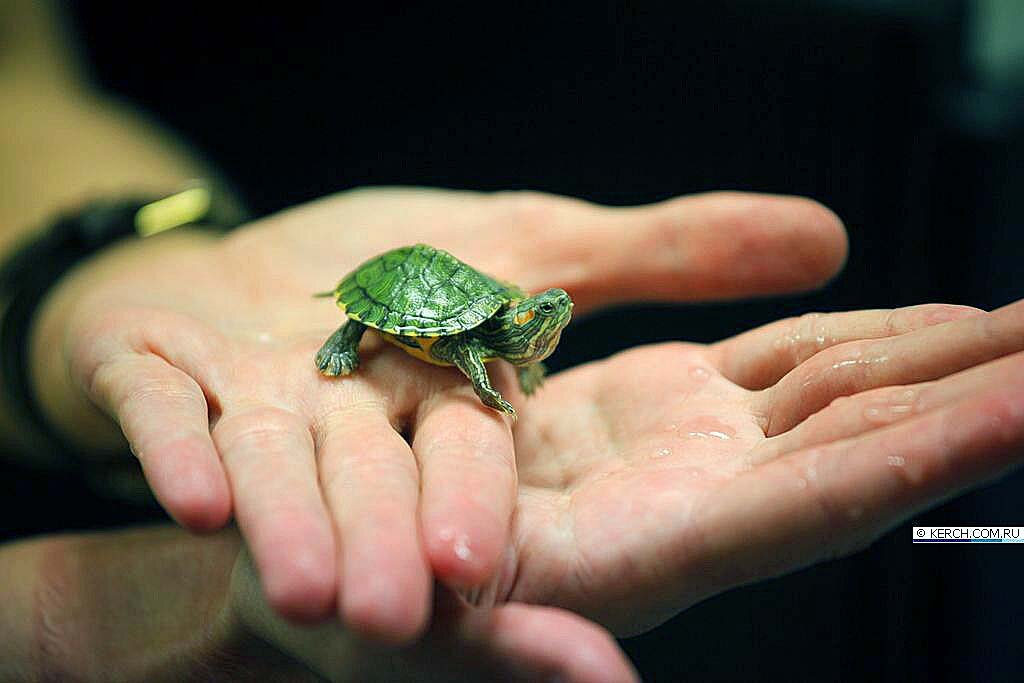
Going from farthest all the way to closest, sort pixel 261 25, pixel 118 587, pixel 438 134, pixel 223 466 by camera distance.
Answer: pixel 261 25, pixel 438 134, pixel 118 587, pixel 223 466

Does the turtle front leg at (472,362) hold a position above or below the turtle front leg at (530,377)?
above

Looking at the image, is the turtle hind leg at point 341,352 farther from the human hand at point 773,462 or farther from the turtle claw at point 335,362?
the human hand at point 773,462

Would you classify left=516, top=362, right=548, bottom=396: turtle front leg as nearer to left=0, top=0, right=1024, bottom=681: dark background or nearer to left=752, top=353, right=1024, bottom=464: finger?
left=0, top=0, right=1024, bottom=681: dark background

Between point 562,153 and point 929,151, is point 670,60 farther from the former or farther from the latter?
point 929,151

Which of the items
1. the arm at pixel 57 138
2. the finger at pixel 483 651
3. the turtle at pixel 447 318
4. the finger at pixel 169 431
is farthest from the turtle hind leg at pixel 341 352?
the arm at pixel 57 138

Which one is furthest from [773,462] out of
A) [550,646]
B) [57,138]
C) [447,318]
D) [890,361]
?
[57,138]

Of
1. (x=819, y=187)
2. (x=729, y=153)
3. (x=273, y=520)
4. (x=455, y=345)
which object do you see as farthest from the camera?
(x=729, y=153)

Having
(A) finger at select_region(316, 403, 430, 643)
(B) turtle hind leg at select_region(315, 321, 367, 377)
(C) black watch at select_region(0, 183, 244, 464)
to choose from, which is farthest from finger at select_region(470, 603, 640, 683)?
(C) black watch at select_region(0, 183, 244, 464)

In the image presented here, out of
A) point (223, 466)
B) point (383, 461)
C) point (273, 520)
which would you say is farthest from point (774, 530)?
point (223, 466)
